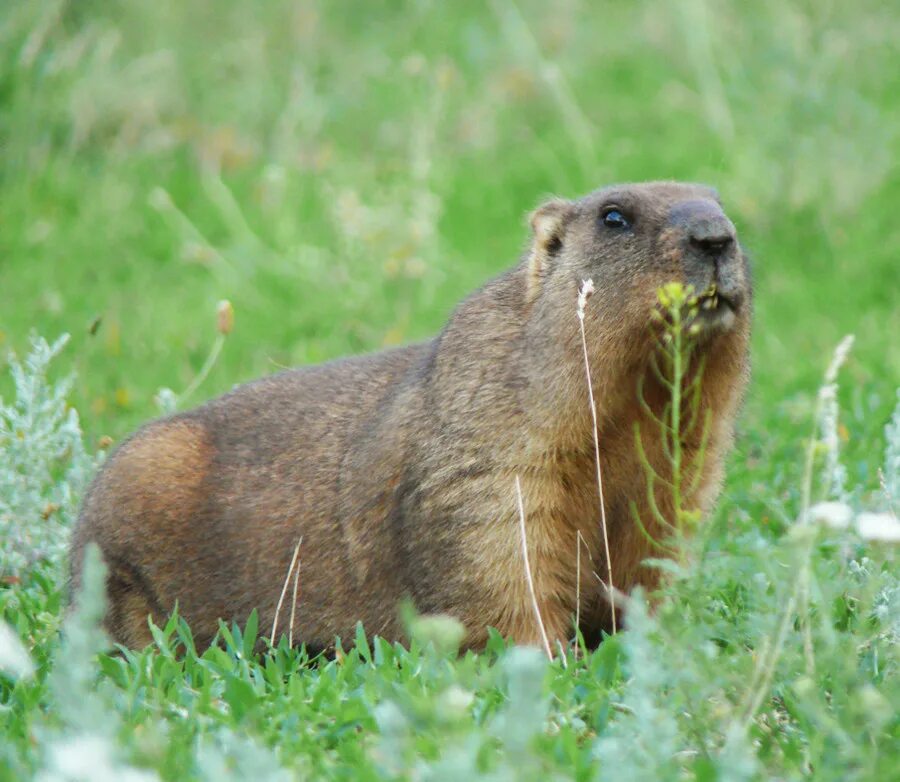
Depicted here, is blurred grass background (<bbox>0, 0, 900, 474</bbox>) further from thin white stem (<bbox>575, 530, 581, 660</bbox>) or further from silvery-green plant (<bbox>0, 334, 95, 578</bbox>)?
thin white stem (<bbox>575, 530, 581, 660</bbox>)

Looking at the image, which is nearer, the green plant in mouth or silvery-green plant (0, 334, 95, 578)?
the green plant in mouth

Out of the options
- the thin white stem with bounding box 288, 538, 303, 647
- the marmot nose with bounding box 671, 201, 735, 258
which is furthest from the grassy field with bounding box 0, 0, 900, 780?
the marmot nose with bounding box 671, 201, 735, 258

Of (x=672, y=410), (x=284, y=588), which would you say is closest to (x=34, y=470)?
(x=284, y=588)

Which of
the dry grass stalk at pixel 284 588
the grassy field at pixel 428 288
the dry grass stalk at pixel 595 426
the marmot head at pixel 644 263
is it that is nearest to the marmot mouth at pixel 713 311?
the marmot head at pixel 644 263

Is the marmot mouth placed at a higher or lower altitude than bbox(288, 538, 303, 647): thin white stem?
higher

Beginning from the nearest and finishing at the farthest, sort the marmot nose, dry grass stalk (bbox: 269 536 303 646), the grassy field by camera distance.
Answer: the grassy field < the marmot nose < dry grass stalk (bbox: 269 536 303 646)

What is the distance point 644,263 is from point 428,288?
493cm

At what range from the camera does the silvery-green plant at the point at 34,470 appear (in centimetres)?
536

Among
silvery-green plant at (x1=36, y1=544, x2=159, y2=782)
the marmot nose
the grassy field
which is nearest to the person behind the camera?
silvery-green plant at (x1=36, y1=544, x2=159, y2=782)

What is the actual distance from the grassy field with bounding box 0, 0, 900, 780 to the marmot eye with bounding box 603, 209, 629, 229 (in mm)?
918

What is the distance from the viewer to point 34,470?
215 inches

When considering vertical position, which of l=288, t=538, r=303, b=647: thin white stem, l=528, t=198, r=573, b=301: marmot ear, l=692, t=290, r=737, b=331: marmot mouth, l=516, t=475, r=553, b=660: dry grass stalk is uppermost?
l=528, t=198, r=573, b=301: marmot ear

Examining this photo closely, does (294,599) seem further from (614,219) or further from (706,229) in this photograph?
(706,229)

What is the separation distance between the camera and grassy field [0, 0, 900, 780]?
130 inches
